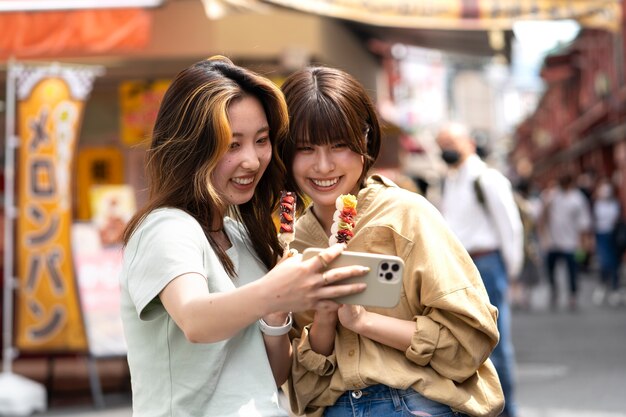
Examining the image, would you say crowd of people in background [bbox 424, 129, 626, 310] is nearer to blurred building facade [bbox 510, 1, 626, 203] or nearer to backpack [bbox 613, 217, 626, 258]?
backpack [bbox 613, 217, 626, 258]

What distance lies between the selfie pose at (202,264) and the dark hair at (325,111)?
11 centimetres

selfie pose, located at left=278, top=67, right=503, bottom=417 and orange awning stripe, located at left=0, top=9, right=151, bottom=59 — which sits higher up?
orange awning stripe, located at left=0, top=9, right=151, bottom=59

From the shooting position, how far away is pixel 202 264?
2328 millimetres

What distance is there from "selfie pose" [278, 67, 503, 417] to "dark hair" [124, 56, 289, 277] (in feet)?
0.52

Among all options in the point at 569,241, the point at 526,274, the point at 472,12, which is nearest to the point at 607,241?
the point at 569,241

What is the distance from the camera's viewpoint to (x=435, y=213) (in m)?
2.67

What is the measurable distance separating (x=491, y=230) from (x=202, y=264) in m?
4.97

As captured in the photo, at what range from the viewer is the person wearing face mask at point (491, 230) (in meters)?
6.83

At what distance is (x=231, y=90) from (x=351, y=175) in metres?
0.45

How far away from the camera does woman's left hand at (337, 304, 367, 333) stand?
2.50m

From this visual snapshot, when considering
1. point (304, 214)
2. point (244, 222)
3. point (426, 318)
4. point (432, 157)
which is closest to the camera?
point (426, 318)

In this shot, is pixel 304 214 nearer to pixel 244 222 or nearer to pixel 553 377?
pixel 244 222

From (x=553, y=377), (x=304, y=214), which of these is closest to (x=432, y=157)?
(x=553, y=377)

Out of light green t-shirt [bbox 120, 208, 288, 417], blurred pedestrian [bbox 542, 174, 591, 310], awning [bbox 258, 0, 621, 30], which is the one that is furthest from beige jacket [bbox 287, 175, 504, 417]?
blurred pedestrian [bbox 542, 174, 591, 310]
